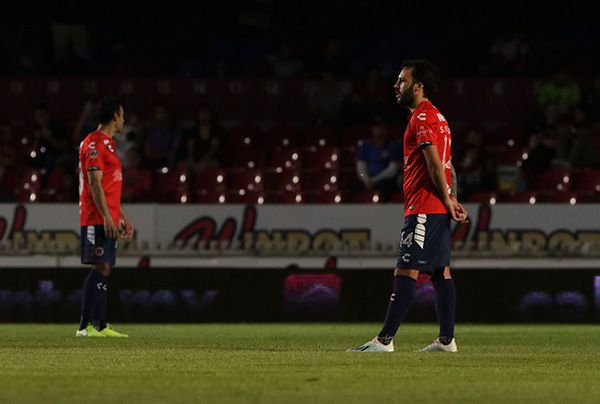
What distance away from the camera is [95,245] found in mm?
11797

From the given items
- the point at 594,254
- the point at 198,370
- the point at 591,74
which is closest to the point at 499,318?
the point at 594,254

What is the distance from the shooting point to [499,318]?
52.1ft

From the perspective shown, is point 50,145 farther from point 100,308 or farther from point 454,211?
point 454,211

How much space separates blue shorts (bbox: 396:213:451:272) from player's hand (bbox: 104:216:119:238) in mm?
3033

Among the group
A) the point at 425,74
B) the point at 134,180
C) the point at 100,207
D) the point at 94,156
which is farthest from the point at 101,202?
the point at 134,180

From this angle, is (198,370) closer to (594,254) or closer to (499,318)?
(499,318)

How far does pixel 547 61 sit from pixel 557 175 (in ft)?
12.7

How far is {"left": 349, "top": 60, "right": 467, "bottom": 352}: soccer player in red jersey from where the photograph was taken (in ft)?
30.6

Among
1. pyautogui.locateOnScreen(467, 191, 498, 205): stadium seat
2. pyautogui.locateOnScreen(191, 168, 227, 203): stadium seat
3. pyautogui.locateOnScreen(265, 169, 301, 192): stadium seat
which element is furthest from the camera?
pyautogui.locateOnScreen(265, 169, 301, 192): stadium seat

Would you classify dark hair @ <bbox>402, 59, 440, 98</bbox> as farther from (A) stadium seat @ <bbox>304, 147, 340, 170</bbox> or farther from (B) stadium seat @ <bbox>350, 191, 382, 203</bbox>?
(A) stadium seat @ <bbox>304, 147, 340, 170</bbox>

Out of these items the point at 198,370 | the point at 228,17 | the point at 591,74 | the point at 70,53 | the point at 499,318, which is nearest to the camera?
the point at 198,370

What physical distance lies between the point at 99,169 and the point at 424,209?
3.31 metres

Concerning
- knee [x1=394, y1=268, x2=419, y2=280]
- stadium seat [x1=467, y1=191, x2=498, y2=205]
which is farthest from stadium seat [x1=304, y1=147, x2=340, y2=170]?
knee [x1=394, y1=268, x2=419, y2=280]

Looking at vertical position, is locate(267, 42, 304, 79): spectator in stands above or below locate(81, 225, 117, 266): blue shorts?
above
